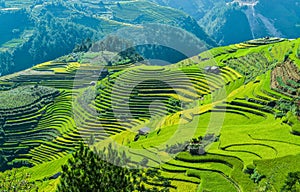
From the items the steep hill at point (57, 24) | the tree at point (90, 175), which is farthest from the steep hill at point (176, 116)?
the steep hill at point (57, 24)

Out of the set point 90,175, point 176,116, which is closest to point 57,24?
point 176,116

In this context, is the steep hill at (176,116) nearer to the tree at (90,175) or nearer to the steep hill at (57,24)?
the tree at (90,175)

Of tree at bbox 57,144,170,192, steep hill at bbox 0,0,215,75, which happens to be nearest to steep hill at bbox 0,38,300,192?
tree at bbox 57,144,170,192

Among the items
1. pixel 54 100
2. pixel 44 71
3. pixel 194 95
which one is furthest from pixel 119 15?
pixel 194 95

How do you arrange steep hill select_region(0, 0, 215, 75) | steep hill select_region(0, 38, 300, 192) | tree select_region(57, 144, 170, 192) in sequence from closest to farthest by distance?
tree select_region(57, 144, 170, 192), steep hill select_region(0, 38, 300, 192), steep hill select_region(0, 0, 215, 75)

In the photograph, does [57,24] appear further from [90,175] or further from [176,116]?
[90,175]

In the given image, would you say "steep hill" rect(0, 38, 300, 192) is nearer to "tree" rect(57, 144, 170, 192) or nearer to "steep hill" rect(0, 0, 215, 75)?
"tree" rect(57, 144, 170, 192)

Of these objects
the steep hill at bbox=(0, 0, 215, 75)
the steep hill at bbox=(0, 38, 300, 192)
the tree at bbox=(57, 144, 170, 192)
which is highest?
the steep hill at bbox=(0, 0, 215, 75)

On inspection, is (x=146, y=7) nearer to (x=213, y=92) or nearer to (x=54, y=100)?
(x=54, y=100)
